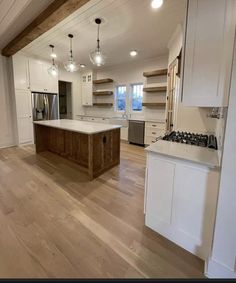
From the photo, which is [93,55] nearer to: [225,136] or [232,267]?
[225,136]

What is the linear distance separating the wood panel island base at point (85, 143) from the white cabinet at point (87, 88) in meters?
2.79

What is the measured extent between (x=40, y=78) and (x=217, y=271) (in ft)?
19.2

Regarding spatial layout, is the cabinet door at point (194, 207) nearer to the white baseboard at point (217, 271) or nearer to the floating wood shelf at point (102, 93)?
the white baseboard at point (217, 271)

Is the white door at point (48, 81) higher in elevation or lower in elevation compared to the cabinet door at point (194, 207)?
higher

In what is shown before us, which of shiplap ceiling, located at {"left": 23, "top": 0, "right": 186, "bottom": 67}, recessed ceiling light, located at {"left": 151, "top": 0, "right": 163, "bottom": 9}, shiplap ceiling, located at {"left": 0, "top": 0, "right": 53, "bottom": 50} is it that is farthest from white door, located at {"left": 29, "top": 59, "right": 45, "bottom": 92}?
recessed ceiling light, located at {"left": 151, "top": 0, "right": 163, "bottom": 9}

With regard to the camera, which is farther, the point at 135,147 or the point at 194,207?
the point at 135,147

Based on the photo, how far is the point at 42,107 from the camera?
205 inches

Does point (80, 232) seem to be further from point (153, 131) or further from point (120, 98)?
point (120, 98)

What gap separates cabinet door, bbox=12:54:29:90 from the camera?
14.6 ft

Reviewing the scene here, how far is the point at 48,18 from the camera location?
7.97 feet

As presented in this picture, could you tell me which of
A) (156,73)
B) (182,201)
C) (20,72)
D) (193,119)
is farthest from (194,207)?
(20,72)

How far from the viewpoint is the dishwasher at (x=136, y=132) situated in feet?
16.5

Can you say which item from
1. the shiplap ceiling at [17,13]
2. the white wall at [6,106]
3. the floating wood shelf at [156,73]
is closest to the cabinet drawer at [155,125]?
the floating wood shelf at [156,73]

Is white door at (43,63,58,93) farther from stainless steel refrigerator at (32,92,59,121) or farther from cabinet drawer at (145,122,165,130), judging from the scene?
cabinet drawer at (145,122,165,130)
